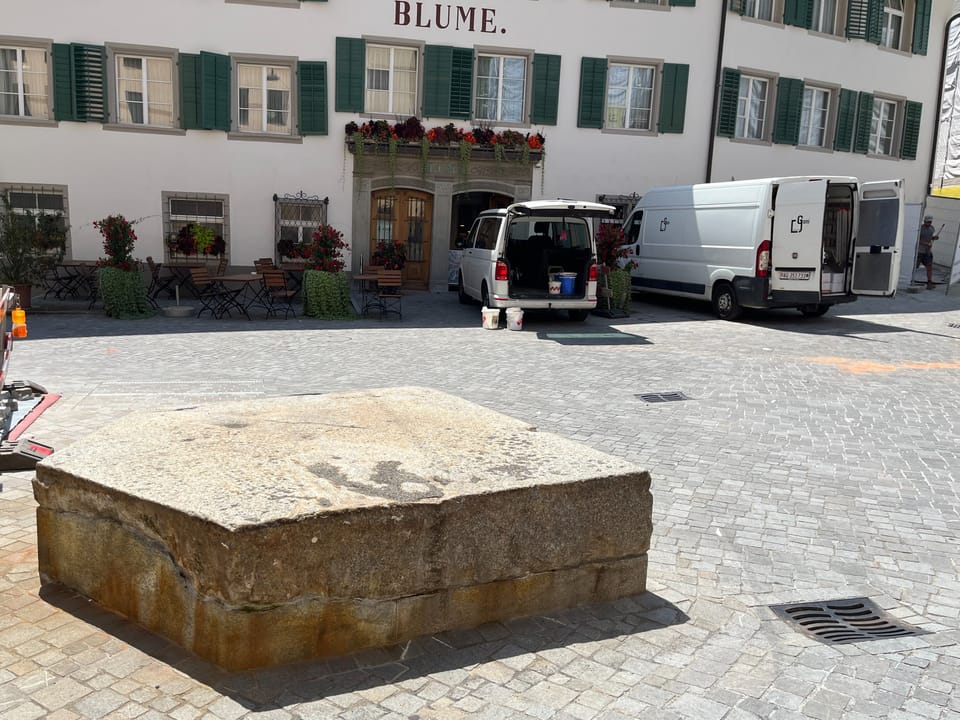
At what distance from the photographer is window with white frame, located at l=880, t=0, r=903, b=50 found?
75.2 feet

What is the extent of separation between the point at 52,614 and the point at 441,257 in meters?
16.0

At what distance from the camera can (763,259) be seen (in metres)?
15.0

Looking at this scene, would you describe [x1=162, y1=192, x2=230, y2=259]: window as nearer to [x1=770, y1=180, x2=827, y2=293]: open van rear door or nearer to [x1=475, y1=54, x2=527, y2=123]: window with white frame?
[x1=475, y1=54, x2=527, y2=123]: window with white frame

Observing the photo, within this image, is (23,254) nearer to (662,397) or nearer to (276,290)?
(276,290)

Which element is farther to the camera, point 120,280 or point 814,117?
point 814,117

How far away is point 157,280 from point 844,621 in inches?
612

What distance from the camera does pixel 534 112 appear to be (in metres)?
19.3

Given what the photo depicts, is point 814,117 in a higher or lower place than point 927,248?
higher

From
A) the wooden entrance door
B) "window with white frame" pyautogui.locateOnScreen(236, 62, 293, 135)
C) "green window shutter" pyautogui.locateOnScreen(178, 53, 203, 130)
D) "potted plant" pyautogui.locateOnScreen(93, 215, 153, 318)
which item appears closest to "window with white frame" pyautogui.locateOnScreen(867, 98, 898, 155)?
the wooden entrance door

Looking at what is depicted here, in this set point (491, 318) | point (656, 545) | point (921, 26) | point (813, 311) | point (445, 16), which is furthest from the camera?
point (921, 26)

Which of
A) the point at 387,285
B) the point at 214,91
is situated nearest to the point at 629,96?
the point at 387,285

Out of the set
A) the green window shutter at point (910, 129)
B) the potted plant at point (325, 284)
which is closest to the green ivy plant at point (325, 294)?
the potted plant at point (325, 284)

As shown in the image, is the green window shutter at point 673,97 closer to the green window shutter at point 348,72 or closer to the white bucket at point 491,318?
the green window shutter at point 348,72

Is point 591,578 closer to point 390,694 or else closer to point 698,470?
point 390,694
